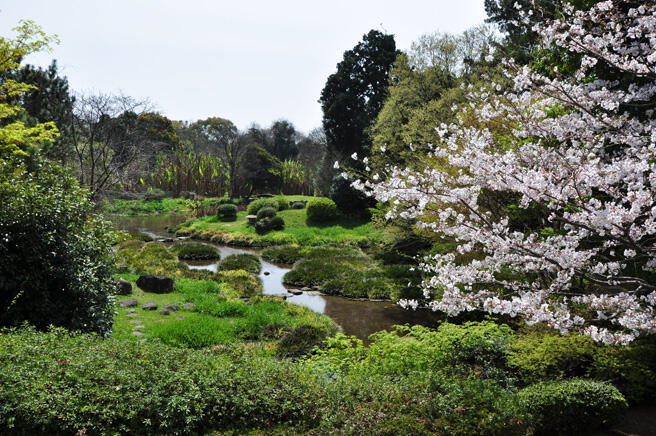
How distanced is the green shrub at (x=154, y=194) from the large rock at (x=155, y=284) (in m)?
27.4

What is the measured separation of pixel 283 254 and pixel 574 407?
45.1ft

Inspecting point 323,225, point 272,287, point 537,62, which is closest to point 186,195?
point 323,225

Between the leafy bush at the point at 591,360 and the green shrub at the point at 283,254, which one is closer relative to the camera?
the leafy bush at the point at 591,360

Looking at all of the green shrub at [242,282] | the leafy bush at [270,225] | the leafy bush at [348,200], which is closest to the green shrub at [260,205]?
the leafy bush at [270,225]

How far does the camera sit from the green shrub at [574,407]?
4617 millimetres

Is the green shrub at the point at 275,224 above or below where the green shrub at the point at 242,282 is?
above

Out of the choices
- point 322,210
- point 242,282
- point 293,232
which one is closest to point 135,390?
point 242,282

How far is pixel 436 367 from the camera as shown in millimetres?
5766

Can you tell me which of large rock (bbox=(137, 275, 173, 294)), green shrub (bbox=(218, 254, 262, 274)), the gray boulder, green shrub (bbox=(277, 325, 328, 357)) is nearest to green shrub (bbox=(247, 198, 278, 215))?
green shrub (bbox=(218, 254, 262, 274))

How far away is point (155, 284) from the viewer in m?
10.4

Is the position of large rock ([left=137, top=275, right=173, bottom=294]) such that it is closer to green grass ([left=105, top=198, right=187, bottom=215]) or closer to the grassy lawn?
the grassy lawn

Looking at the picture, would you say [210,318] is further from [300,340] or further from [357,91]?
[357,91]

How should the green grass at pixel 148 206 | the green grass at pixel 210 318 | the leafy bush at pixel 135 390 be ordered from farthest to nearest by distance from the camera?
the green grass at pixel 148 206 < the green grass at pixel 210 318 < the leafy bush at pixel 135 390

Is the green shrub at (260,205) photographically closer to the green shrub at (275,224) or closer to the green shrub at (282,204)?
the green shrub at (282,204)
